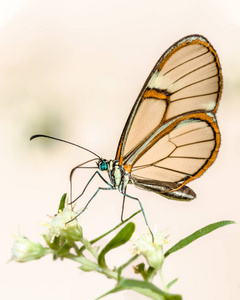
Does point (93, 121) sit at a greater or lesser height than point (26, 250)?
greater

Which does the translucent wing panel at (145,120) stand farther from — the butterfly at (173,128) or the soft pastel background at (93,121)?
the soft pastel background at (93,121)

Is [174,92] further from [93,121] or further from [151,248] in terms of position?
[93,121]

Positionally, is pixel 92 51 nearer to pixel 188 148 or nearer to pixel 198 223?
pixel 198 223

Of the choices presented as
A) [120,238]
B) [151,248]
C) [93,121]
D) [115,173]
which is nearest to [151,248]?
[151,248]

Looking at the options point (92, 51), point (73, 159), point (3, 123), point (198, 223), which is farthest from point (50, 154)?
point (198, 223)

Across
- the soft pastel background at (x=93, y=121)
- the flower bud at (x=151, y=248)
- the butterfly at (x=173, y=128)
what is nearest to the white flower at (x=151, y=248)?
the flower bud at (x=151, y=248)

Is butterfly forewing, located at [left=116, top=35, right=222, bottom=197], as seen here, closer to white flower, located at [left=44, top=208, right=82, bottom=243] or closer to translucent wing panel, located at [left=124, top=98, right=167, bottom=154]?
translucent wing panel, located at [left=124, top=98, right=167, bottom=154]
